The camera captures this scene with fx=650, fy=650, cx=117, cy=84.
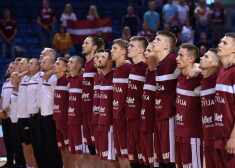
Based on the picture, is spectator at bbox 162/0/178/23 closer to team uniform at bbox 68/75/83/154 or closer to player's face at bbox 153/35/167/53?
team uniform at bbox 68/75/83/154

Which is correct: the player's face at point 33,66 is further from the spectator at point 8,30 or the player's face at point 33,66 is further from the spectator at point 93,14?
the spectator at point 93,14

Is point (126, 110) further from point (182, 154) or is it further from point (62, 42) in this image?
point (62, 42)

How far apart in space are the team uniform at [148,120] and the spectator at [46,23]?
392 inches

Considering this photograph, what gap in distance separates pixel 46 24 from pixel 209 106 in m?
11.4

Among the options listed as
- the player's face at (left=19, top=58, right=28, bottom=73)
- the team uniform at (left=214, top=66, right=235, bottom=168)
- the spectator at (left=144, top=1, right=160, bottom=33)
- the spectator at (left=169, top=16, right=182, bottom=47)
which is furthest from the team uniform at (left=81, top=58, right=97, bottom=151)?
the spectator at (left=144, top=1, right=160, bottom=33)

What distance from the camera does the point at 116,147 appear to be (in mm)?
9516

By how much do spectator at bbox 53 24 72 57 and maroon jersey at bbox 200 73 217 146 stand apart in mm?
10843

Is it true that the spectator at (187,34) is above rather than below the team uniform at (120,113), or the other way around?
above

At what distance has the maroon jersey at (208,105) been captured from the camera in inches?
304

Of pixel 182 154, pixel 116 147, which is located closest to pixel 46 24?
pixel 116 147

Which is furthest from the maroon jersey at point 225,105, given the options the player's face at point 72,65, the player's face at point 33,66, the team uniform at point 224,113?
the player's face at point 33,66

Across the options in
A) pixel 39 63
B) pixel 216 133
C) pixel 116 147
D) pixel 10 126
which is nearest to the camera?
pixel 216 133

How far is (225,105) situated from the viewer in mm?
7336

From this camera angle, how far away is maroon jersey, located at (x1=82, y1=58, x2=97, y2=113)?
34.4ft
